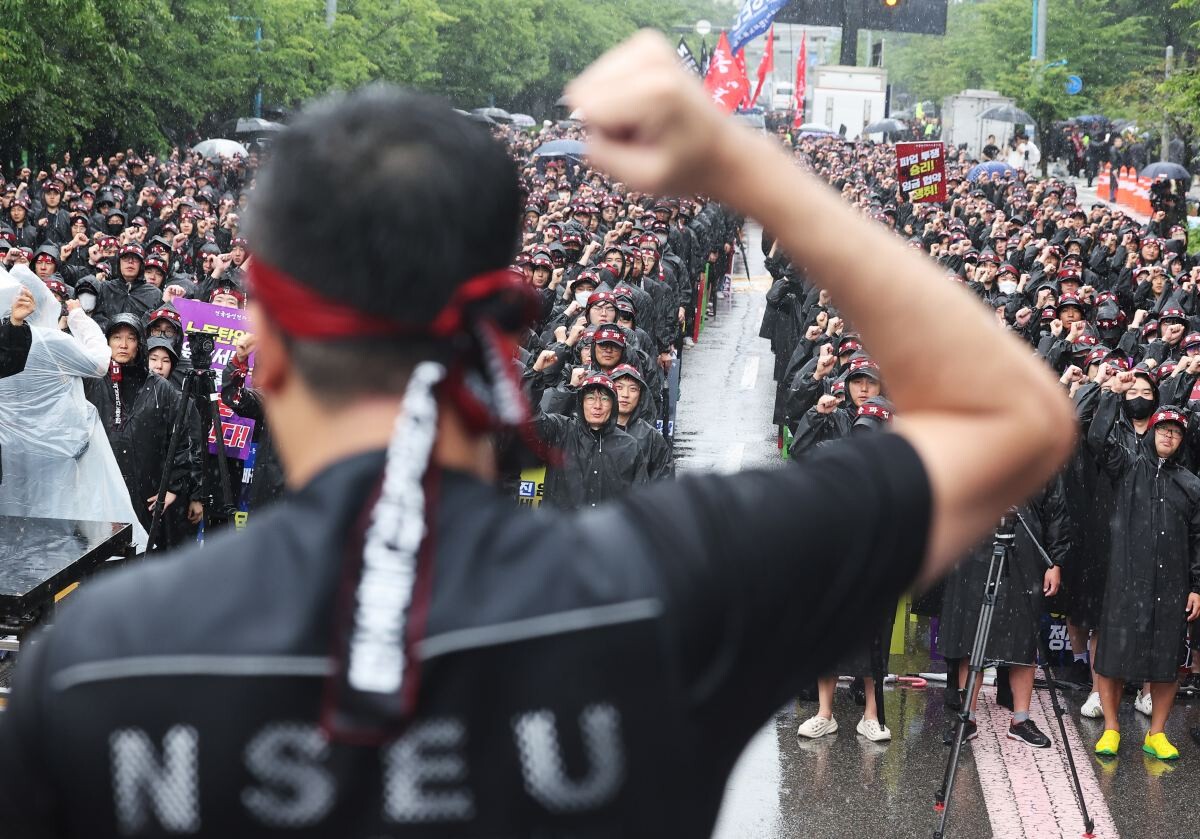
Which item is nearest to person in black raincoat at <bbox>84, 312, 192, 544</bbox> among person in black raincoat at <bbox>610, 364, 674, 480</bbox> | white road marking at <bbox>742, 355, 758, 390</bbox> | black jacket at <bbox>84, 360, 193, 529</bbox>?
black jacket at <bbox>84, 360, 193, 529</bbox>

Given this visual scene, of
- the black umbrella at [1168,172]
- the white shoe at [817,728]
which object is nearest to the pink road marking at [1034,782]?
the white shoe at [817,728]

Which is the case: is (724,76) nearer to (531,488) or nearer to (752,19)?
(752,19)

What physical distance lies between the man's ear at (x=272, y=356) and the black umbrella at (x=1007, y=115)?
4424 centimetres

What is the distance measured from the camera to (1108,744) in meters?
8.05

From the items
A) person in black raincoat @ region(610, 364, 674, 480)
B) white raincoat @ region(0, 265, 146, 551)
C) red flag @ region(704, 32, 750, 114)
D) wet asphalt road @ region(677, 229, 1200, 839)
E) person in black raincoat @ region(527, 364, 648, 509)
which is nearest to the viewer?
wet asphalt road @ region(677, 229, 1200, 839)

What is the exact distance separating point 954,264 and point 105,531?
1451 centimetres

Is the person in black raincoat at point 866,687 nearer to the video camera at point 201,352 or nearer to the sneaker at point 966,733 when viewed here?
the sneaker at point 966,733

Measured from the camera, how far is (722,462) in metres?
14.5

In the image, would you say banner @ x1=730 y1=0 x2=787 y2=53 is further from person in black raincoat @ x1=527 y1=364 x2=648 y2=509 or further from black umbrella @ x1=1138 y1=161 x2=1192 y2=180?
person in black raincoat @ x1=527 y1=364 x2=648 y2=509

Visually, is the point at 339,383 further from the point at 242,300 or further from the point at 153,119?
the point at 153,119

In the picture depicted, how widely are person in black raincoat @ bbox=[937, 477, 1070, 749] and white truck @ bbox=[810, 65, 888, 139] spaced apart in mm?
55591

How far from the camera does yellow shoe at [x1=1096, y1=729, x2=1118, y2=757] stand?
316 inches

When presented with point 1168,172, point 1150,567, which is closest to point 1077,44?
point 1168,172

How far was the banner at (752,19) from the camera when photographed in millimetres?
36969
